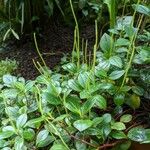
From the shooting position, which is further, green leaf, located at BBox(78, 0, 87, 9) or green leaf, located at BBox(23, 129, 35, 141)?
green leaf, located at BBox(78, 0, 87, 9)

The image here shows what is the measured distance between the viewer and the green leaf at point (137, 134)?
46.6 inches

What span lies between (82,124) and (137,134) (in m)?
0.17

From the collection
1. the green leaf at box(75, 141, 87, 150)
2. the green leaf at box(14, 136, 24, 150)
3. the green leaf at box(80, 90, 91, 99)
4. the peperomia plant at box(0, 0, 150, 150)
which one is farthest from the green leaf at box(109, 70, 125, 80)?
the green leaf at box(14, 136, 24, 150)

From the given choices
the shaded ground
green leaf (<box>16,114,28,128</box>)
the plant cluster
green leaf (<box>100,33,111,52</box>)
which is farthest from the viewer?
the shaded ground

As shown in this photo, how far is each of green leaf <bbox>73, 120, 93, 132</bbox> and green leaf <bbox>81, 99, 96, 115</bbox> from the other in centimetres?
4

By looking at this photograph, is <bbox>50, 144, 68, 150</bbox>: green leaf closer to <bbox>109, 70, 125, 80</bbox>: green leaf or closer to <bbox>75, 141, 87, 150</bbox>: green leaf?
<bbox>75, 141, 87, 150</bbox>: green leaf

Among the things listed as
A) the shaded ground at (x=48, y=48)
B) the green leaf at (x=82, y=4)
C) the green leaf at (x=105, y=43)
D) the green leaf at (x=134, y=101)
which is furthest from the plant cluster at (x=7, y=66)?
the green leaf at (x=134, y=101)

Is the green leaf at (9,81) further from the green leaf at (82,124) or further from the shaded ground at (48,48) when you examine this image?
the shaded ground at (48,48)

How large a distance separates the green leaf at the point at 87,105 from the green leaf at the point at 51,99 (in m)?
0.08

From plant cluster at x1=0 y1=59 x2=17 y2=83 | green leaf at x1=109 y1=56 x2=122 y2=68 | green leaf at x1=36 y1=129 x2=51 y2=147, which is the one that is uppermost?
green leaf at x1=109 y1=56 x2=122 y2=68

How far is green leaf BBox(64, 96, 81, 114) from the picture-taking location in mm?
1201

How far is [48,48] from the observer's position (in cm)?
245

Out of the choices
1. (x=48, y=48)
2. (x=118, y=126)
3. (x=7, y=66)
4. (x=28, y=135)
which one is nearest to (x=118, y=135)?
(x=118, y=126)

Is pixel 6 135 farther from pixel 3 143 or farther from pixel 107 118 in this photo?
pixel 107 118
